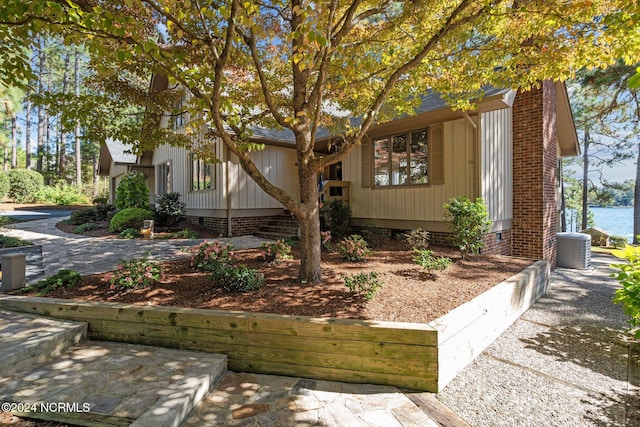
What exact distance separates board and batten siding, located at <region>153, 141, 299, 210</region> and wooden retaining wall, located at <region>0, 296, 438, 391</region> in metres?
6.81

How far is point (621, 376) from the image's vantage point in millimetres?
3203

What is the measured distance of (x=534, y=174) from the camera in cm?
812

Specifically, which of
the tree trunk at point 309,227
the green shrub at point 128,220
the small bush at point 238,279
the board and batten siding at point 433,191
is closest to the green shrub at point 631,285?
the tree trunk at point 309,227

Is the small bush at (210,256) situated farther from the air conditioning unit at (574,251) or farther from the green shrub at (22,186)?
the green shrub at (22,186)

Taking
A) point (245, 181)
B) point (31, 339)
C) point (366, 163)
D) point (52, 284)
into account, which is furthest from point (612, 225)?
point (31, 339)

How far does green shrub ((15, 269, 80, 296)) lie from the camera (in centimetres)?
418

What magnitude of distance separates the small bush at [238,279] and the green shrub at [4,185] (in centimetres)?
2359

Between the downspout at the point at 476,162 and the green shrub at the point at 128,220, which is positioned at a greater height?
the downspout at the point at 476,162

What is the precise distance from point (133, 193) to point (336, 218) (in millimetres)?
8992

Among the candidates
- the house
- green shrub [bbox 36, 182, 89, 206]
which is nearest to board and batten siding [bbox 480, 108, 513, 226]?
the house

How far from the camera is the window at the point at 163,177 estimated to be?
1394 cm

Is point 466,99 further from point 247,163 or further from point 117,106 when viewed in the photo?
point 117,106

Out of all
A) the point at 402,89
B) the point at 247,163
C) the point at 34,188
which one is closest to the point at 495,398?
the point at 247,163

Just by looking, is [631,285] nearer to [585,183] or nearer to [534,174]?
[534,174]
